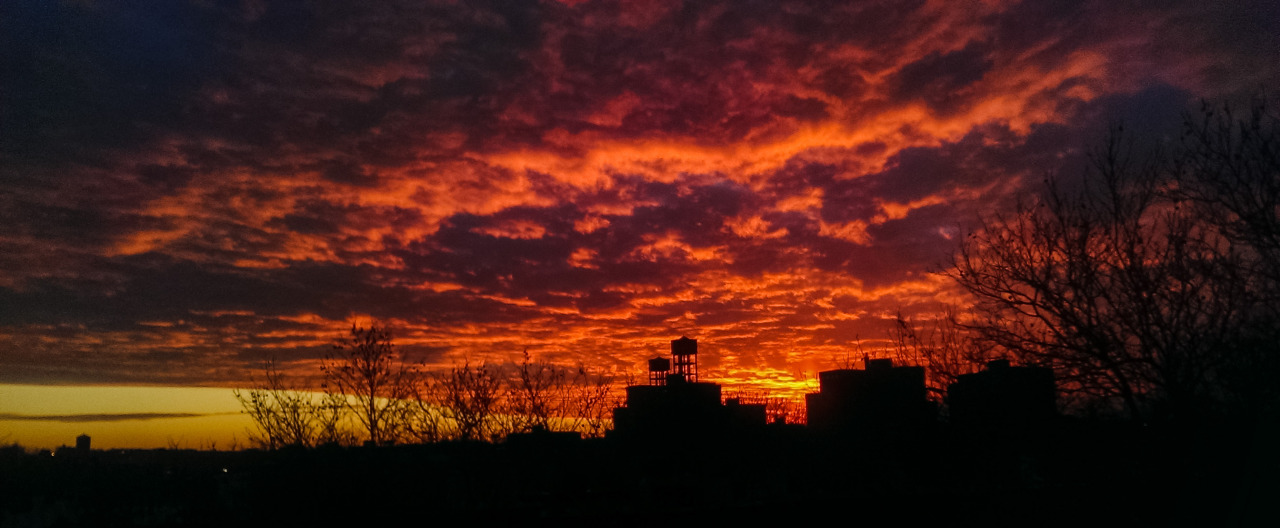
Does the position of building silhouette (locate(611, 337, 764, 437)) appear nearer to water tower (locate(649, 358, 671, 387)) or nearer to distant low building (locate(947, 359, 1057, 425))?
water tower (locate(649, 358, 671, 387))

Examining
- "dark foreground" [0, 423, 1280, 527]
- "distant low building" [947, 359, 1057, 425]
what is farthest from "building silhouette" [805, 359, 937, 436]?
"dark foreground" [0, 423, 1280, 527]

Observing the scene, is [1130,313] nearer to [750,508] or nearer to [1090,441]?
[1090,441]

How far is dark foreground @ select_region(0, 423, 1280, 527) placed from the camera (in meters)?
14.0

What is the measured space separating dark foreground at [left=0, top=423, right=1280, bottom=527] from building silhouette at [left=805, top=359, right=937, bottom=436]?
9.36 feet

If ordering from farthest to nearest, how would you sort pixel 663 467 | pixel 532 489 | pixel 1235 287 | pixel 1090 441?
pixel 663 467
pixel 532 489
pixel 1090 441
pixel 1235 287

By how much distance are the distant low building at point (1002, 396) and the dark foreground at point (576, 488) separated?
647mm

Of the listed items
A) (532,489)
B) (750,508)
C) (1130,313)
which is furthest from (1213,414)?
(532,489)

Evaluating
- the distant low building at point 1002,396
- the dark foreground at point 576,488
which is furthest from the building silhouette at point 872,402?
the dark foreground at point 576,488

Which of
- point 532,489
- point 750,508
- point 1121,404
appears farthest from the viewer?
point 532,489

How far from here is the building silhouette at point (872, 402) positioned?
2988 centimetres

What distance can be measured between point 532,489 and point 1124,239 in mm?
15706

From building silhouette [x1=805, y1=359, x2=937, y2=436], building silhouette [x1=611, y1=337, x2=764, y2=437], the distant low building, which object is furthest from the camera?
building silhouette [x1=611, y1=337, x2=764, y2=437]

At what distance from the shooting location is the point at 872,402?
43375mm

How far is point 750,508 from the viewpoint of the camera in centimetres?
1280
